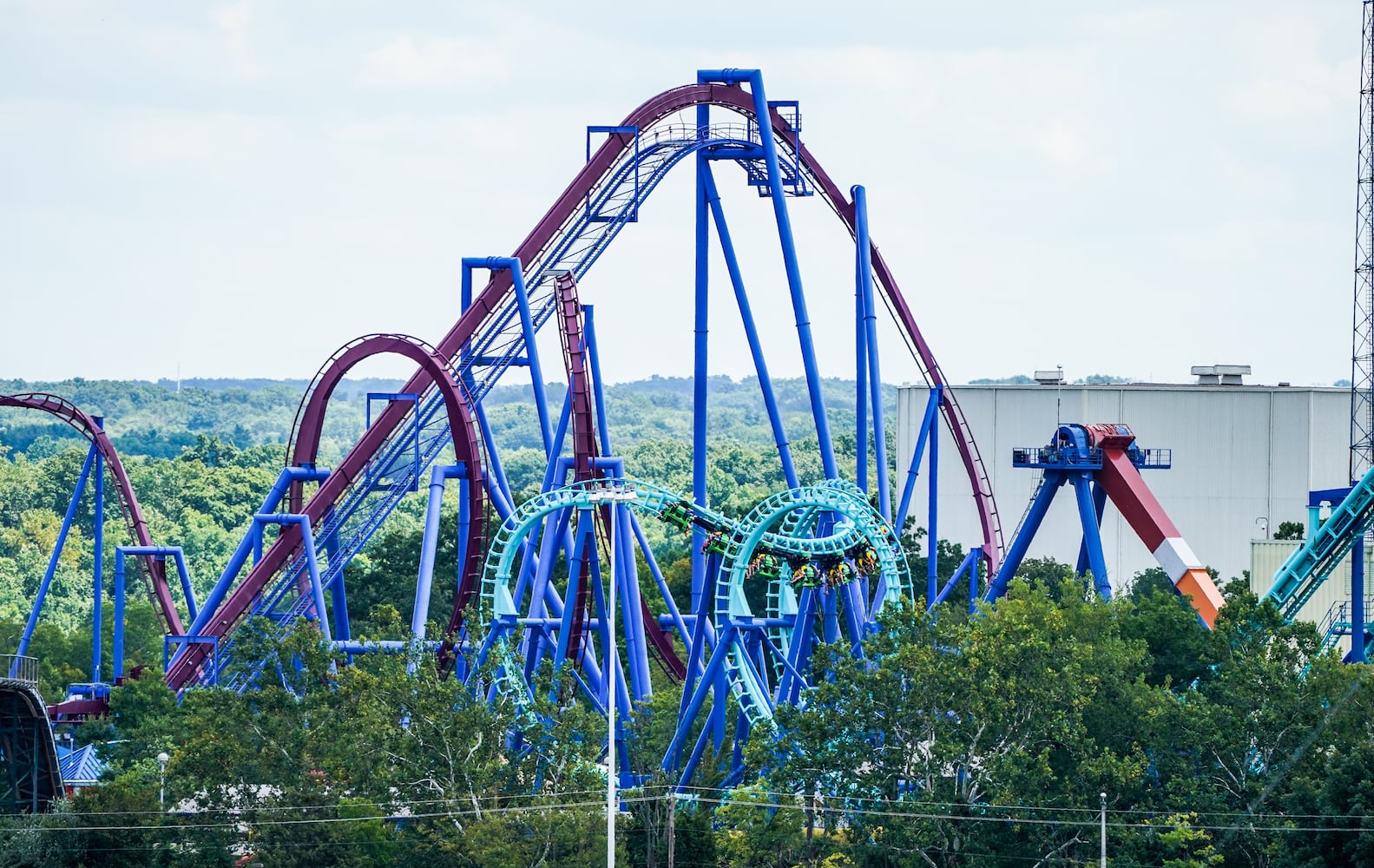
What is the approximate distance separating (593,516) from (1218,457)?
3575 centimetres

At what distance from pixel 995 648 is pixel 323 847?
1019cm

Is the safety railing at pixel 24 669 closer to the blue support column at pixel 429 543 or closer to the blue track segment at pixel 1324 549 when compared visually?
the blue support column at pixel 429 543

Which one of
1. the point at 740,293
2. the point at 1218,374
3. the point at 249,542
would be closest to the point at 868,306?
the point at 740,293

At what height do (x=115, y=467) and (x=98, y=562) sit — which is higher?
(x=115, y=467)

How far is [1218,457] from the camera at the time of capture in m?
69.6

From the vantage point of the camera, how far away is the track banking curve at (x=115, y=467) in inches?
1834

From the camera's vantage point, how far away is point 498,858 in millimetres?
30734

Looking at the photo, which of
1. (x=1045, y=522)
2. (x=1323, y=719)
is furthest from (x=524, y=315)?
(x=1045, y=522)

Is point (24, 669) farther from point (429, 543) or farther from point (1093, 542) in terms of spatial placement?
point (1093, 542)

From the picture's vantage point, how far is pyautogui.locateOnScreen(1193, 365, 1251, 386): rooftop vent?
7288cm

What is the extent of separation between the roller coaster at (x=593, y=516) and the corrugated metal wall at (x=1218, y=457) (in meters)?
22.0

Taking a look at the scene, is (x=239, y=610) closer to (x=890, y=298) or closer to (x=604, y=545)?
(x=604, y=545)

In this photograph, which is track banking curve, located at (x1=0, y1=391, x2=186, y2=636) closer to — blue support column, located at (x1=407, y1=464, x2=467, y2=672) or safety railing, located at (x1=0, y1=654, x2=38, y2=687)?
blue support column, located at (x1=407, y1=464, x2=467, y2=672)

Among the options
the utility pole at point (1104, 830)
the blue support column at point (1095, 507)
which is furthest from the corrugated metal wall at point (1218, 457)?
the utility pole at point (1104, 830)
